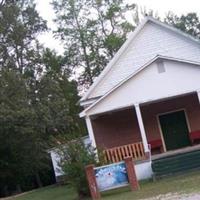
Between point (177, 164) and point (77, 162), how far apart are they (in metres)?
4.08

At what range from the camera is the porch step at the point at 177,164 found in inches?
820

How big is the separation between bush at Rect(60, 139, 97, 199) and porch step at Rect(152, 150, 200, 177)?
2.78m

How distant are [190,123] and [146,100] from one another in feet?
14.7

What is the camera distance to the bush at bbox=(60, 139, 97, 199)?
19406 millimetres

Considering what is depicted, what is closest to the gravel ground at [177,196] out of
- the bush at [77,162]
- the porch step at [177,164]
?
the bush at [77,162]

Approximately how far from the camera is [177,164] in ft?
68.8

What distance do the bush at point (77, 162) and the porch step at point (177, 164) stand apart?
278cm

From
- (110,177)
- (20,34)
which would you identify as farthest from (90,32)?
(110,177)

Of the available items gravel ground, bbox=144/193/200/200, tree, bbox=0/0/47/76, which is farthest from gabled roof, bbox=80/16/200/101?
tree, bbox=0/0/47/76

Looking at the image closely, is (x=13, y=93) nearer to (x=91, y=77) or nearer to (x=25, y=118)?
(x=25, y=118)

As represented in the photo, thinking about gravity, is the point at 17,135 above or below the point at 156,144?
above

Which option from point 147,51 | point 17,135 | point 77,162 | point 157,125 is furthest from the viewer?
point 17,135

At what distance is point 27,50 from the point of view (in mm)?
45156

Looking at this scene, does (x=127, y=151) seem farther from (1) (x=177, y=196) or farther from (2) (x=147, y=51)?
(1) (x=177, y=196)
